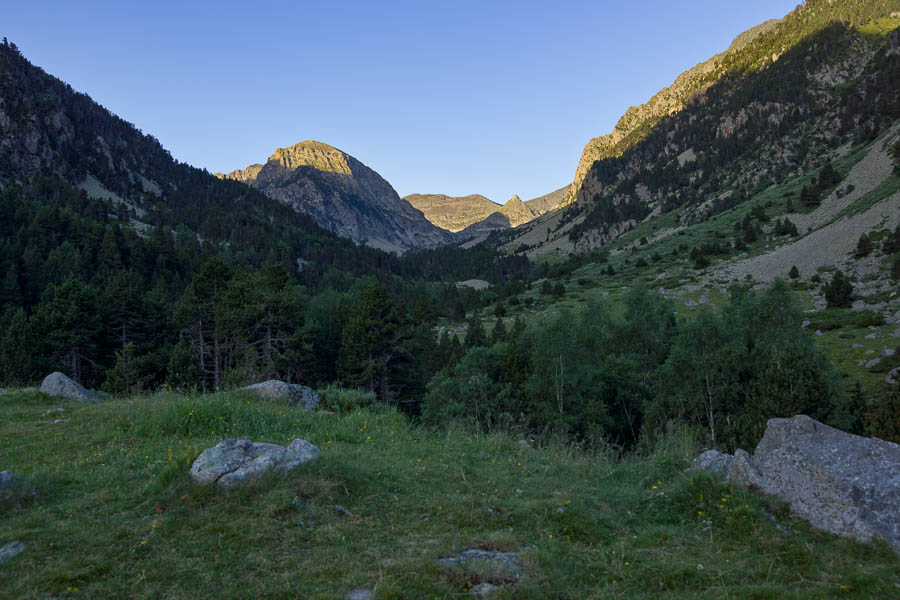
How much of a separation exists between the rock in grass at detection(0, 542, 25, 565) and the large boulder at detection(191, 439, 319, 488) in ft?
6.53

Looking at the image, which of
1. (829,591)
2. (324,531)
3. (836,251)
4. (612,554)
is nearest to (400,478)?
(324,531)

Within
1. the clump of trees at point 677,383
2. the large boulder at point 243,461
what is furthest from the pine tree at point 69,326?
the large boulder at point 243,461

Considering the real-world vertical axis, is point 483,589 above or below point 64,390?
below

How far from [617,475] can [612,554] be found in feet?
12.6

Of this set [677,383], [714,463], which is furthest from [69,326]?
[677,383]

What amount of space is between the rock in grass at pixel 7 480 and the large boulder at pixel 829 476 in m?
11.2

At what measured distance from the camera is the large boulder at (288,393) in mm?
13555

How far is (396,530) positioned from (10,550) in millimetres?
4434

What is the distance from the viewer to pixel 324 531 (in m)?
5.86

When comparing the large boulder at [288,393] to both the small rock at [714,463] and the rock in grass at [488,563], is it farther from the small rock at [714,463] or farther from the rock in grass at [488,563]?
the small rock at [714,463]

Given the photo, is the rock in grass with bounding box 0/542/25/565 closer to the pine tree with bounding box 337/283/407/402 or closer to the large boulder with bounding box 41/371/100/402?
the large boulder with bounding box 41/371/100/402

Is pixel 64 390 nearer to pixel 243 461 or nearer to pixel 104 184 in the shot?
pixel 243 461

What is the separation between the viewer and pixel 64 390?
1508cm

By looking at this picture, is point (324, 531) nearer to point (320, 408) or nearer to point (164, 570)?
point (164, 570)
